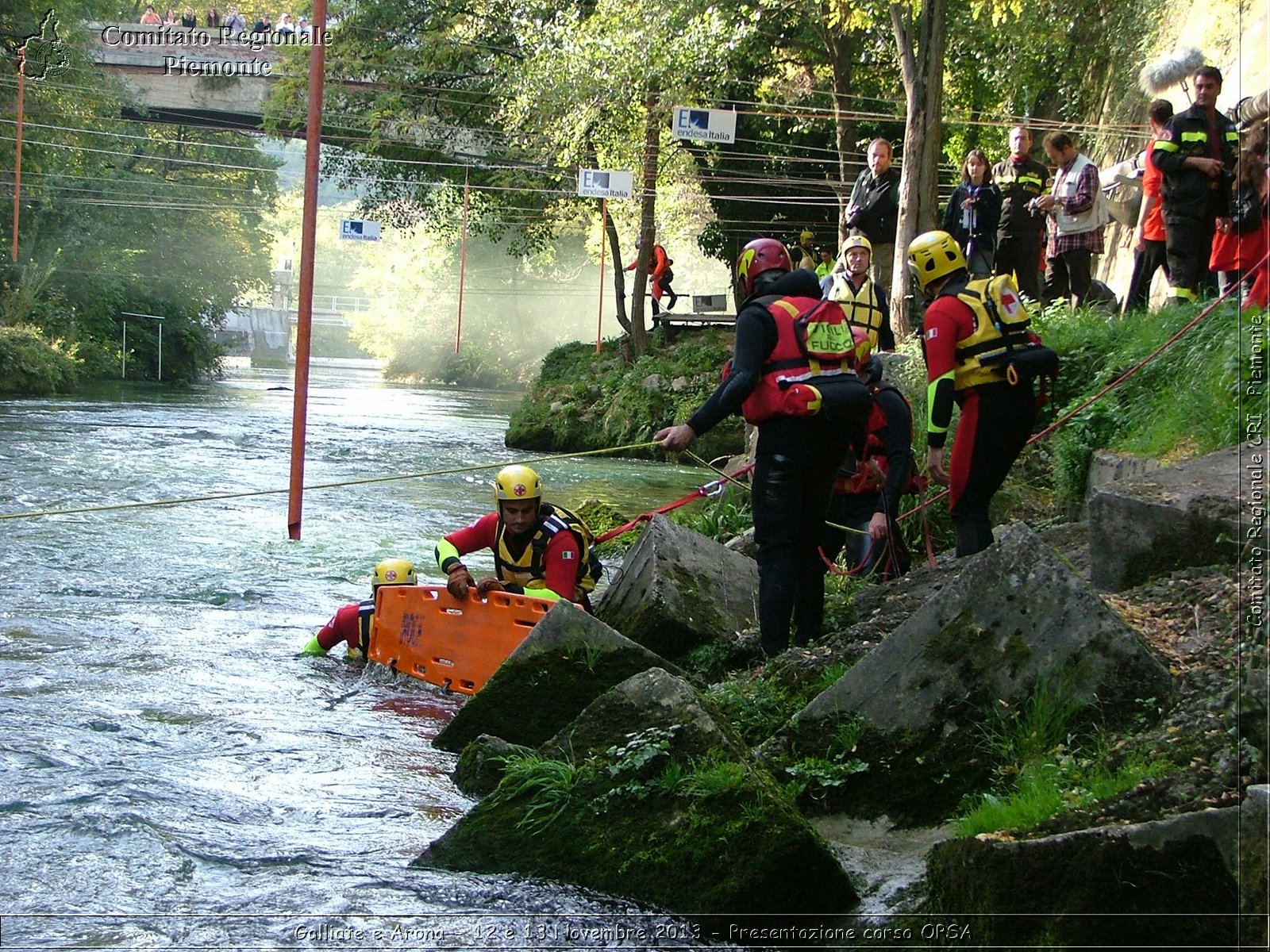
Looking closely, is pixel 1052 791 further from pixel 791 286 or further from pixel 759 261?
pixel 759 261

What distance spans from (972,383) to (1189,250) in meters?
4.30

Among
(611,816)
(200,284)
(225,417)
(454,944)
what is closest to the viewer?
(454,944)

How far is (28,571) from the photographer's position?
483 inches

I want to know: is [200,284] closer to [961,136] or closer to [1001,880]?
[961,136]

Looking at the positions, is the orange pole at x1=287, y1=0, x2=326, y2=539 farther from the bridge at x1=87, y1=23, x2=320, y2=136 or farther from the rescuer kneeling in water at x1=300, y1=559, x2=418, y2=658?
the bridge at x1=87, y1=23, x2=320, y2=136

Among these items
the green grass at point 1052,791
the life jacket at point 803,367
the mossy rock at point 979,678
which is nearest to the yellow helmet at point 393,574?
the life jacket at point 803,367

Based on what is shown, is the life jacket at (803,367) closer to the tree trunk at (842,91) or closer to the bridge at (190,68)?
the tree trunk at (842,91)

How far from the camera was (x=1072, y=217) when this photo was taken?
13.0 metres

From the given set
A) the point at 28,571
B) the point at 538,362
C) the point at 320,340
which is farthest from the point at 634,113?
the point at 320,340

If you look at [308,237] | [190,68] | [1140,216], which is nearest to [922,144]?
[1140,216]

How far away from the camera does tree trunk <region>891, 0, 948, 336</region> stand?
16547 millimetres

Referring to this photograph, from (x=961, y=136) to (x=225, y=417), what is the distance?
16.7m

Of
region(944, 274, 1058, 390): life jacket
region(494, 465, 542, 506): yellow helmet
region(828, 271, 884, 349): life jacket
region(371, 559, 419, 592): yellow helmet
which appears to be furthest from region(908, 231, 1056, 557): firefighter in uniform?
region(371, 559, 419, 592): yellow helmet

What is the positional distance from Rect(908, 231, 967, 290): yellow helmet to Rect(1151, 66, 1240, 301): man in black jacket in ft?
12.6
